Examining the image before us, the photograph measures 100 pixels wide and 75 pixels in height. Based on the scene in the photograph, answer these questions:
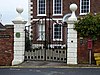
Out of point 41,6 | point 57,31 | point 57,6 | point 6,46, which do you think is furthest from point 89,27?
point 41,6

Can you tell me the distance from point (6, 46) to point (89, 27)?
508cm

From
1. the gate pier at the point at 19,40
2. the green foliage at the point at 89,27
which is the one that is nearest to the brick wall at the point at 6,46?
the gate pier at the point at 19,40

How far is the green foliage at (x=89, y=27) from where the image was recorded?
899 inches

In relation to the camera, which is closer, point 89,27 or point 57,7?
point 89,27

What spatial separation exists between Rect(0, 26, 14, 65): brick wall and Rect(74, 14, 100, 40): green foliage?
13.0 ft

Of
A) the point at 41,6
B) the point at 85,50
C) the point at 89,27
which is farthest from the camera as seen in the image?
the point at 41,6

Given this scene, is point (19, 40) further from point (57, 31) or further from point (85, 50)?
point (57, 31)

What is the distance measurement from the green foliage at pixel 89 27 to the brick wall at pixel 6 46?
3951 mm

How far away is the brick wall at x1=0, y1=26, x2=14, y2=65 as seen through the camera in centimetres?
2355

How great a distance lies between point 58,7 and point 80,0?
2.47 metres

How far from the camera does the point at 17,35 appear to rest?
77.2 ft

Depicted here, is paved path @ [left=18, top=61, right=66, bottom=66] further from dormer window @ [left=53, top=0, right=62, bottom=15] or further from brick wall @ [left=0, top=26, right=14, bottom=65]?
dormer window @ [left=53, top=0, right=62, bottom=15]

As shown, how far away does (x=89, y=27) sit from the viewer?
23.0 m

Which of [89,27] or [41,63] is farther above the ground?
[89,27]
